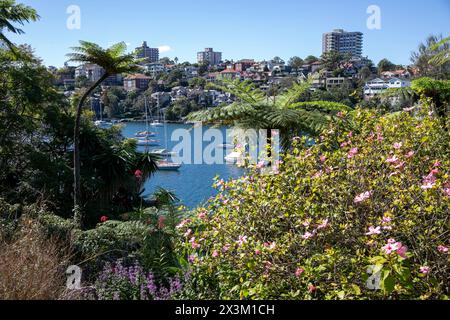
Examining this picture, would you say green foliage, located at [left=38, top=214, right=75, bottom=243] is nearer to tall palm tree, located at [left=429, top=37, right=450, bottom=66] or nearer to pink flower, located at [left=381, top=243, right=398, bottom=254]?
pink flower, located at [left=381, top=243, right=398, bottom=254]

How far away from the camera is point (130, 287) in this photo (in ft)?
9.71

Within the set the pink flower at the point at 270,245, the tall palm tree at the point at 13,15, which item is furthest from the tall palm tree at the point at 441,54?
the tall palm tree at the point at 13,15

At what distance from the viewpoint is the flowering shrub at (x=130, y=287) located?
280cm

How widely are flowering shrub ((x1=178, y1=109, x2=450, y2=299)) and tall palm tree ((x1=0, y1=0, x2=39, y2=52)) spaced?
5.44 m

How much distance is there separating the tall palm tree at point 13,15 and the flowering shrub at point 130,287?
5209 millimetres

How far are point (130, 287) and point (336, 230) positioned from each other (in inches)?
54.6

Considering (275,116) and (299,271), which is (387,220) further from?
(275,116)

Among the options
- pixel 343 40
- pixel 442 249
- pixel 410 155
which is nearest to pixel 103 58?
pixel 410 155

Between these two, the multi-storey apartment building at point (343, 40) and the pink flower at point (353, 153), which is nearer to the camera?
the pink flower at point (353, 153)

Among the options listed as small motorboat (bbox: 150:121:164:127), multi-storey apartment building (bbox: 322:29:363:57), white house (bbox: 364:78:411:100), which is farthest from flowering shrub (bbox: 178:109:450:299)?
small motorboat (bbox: 150:121:164:127)

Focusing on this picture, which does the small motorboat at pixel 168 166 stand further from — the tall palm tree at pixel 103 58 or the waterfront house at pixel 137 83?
the tall palm tree at pixel 103 58

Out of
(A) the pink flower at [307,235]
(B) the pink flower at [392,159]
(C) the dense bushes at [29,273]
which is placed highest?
(B) the pink flower at [392,159]

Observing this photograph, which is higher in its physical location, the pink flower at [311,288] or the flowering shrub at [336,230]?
the flowering shrub at [336,230]
